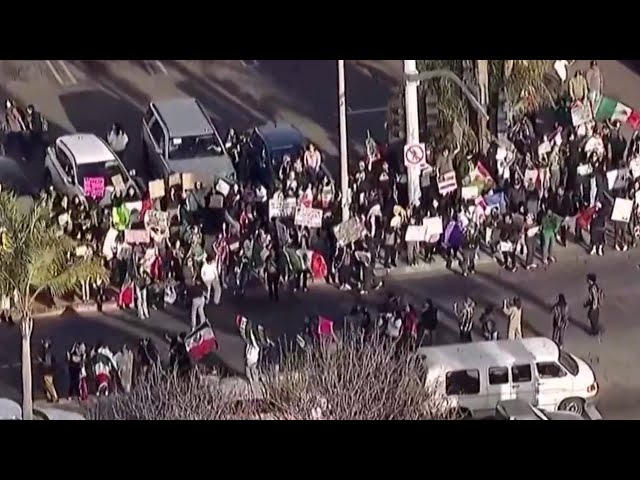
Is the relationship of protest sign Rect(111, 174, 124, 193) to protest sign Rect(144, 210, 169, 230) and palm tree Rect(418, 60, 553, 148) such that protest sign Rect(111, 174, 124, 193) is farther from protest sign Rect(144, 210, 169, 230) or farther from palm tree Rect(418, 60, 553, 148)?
palm tree Rect(418, 60, 553, 148)

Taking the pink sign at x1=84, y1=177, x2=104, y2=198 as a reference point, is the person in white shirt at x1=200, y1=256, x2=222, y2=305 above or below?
below

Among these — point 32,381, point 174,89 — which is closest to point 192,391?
point 32,381

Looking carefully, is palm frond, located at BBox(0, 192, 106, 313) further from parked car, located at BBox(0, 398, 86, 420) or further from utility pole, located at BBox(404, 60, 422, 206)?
utility pole, located at BBox(404, 60, 422, 206)

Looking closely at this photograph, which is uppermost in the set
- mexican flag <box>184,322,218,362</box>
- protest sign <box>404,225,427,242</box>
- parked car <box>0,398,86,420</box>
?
protest sign <box>404,225,427,242</box>

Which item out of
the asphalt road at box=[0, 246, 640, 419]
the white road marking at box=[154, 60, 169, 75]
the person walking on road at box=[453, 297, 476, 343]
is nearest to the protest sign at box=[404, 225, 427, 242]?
the asphalt road at box=[0, 246, 640, 419]
